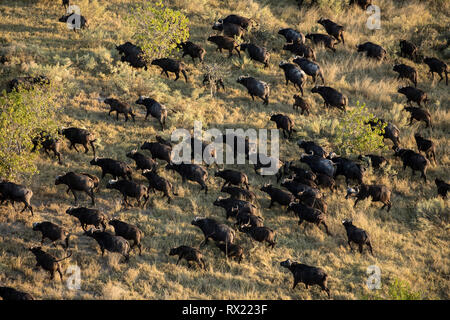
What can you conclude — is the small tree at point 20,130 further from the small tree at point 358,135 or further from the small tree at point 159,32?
the small tree at point 358,135

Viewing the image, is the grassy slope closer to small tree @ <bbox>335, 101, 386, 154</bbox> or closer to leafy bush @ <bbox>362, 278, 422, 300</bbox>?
leafy bush @ <bbox>362, 278, 422, 300</bbox>

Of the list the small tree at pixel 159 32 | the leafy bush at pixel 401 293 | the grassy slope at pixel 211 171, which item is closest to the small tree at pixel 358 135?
the grassy slope at pixel 211 171

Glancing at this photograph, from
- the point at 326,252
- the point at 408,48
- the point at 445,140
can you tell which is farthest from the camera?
the point at 408,48

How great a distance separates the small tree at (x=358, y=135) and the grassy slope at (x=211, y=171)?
765mm

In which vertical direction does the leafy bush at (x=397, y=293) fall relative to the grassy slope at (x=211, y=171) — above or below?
below

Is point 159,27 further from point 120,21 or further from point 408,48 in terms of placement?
point 408,48

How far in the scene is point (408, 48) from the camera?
2728 centimetres

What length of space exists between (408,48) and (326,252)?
625 inches

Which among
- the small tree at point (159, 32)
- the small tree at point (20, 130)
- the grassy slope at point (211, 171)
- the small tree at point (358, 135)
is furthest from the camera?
the small tree at point (159, 32)

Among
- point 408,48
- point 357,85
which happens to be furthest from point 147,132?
point 408,48

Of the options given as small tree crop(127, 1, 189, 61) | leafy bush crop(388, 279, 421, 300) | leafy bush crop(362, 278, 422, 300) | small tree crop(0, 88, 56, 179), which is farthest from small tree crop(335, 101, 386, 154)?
small tree crop(0, 88, 56, 179)

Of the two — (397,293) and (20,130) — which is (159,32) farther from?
(397,293)

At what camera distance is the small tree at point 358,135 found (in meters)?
20.0

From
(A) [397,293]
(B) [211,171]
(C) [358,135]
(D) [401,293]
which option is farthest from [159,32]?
(D) [401,293]
